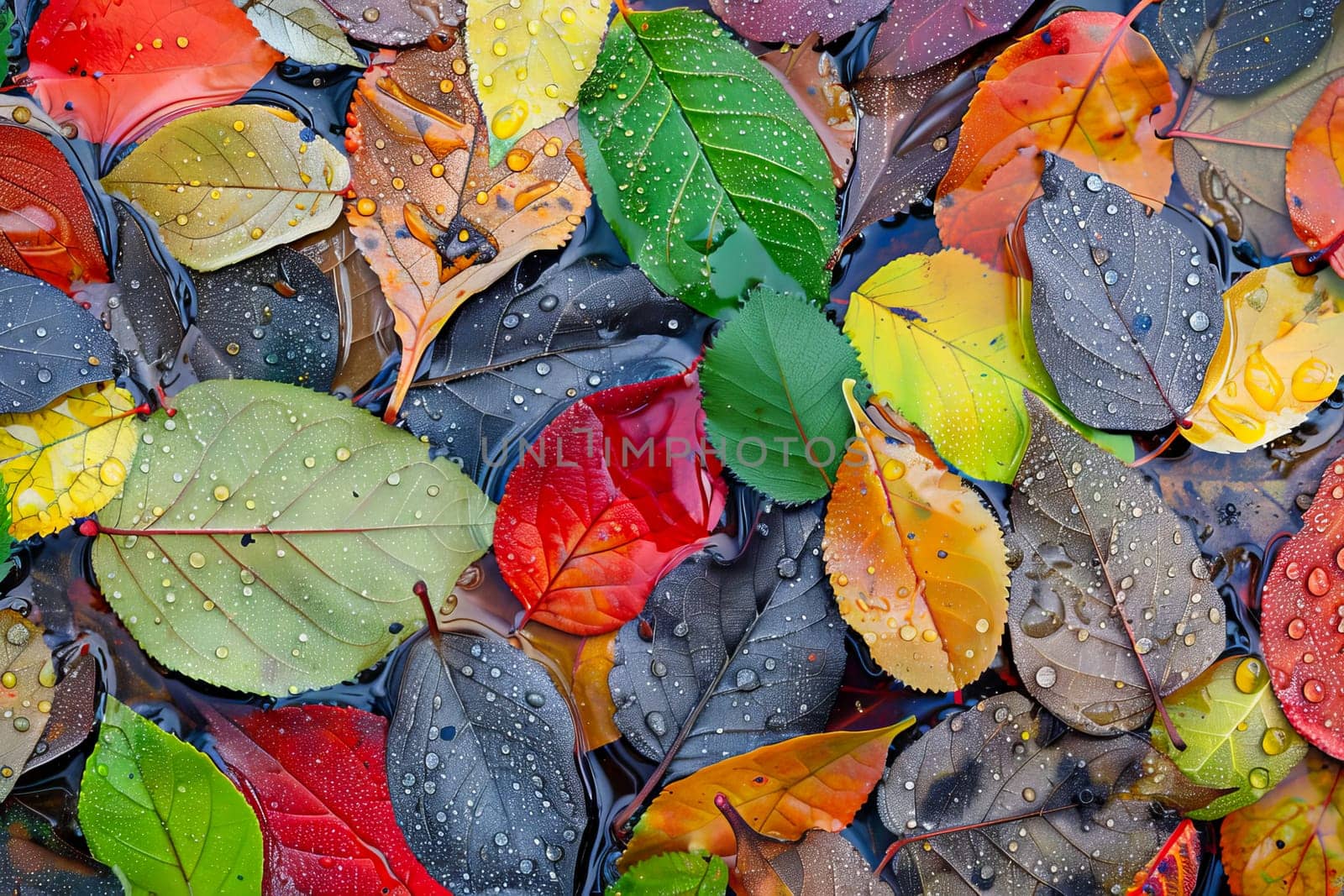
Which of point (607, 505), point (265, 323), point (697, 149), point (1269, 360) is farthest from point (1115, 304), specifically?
point (265, 323)

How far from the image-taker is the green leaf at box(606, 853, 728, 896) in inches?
34.1

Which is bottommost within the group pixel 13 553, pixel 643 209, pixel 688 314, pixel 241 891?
pixel 241 891

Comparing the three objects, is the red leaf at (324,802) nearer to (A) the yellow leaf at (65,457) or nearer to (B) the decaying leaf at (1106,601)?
(A) the yellow leaf at (65,457)

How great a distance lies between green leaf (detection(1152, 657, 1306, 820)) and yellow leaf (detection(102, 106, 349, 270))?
1.12 meters

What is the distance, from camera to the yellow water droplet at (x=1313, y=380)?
0.94m

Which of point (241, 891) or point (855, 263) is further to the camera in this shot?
point (855, 263)

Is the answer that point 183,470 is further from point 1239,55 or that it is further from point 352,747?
point 1239,55

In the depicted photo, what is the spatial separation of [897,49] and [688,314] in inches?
15.1

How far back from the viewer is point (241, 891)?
2.89 ft

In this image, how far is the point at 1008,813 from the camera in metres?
0.93

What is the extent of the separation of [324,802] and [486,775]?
0.59 ft

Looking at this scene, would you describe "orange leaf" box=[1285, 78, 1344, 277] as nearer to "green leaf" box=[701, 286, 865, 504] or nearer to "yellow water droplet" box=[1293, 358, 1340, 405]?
"yellow water droplet" box=[1293, 358, 1340, 405]

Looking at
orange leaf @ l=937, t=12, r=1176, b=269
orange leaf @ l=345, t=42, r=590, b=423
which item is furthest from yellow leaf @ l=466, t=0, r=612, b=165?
orange leaf @ l=937, t=12, r=1176, b=269

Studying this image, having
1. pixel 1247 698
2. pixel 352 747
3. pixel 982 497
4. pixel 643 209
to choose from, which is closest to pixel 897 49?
pixel 643 209
